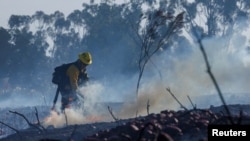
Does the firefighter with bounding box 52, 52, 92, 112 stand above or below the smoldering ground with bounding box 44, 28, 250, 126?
below

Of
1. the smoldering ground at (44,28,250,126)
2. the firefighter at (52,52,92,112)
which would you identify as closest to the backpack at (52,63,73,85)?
the firefighter at (52,52,92,112)

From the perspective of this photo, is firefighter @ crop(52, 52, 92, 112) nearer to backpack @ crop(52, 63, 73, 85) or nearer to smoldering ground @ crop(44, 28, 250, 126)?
backpack @ crop(52, 63, 73, 85)

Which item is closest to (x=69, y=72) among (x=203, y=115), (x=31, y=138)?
(x=31, y=138)

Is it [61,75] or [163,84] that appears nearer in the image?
[61,75]

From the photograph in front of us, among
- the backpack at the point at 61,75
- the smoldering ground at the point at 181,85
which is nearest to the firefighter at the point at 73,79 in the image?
the backpack at the point at 61,75

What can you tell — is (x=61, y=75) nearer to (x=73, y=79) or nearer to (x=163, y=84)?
(x=73, y=79)

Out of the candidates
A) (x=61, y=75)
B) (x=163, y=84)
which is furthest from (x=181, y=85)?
(x=61, y=75)

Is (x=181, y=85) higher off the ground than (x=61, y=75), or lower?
higher

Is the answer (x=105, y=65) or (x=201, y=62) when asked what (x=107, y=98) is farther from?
(x=201, y=62)

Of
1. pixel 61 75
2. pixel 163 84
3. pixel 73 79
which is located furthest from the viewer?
pixel 163 84

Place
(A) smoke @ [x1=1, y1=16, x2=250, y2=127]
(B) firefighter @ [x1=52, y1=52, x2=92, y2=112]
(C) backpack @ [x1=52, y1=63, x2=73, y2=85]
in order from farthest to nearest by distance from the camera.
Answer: (A) smoke @ [x1=1, y1=16, x2=250, y2=127], (C) backpack @ [x1=52, y1=63, x2=73, y2=85], (B) firefighter @ [x1=52, y1=52, x2=92, y2=112]

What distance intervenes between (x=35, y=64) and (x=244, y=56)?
57.2ft

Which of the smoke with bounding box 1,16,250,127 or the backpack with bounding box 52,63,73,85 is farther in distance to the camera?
the smoke with bounding box 1,16,250,127

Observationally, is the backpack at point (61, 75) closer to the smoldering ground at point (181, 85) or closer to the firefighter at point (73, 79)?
the firefighter at point (73, 79)
